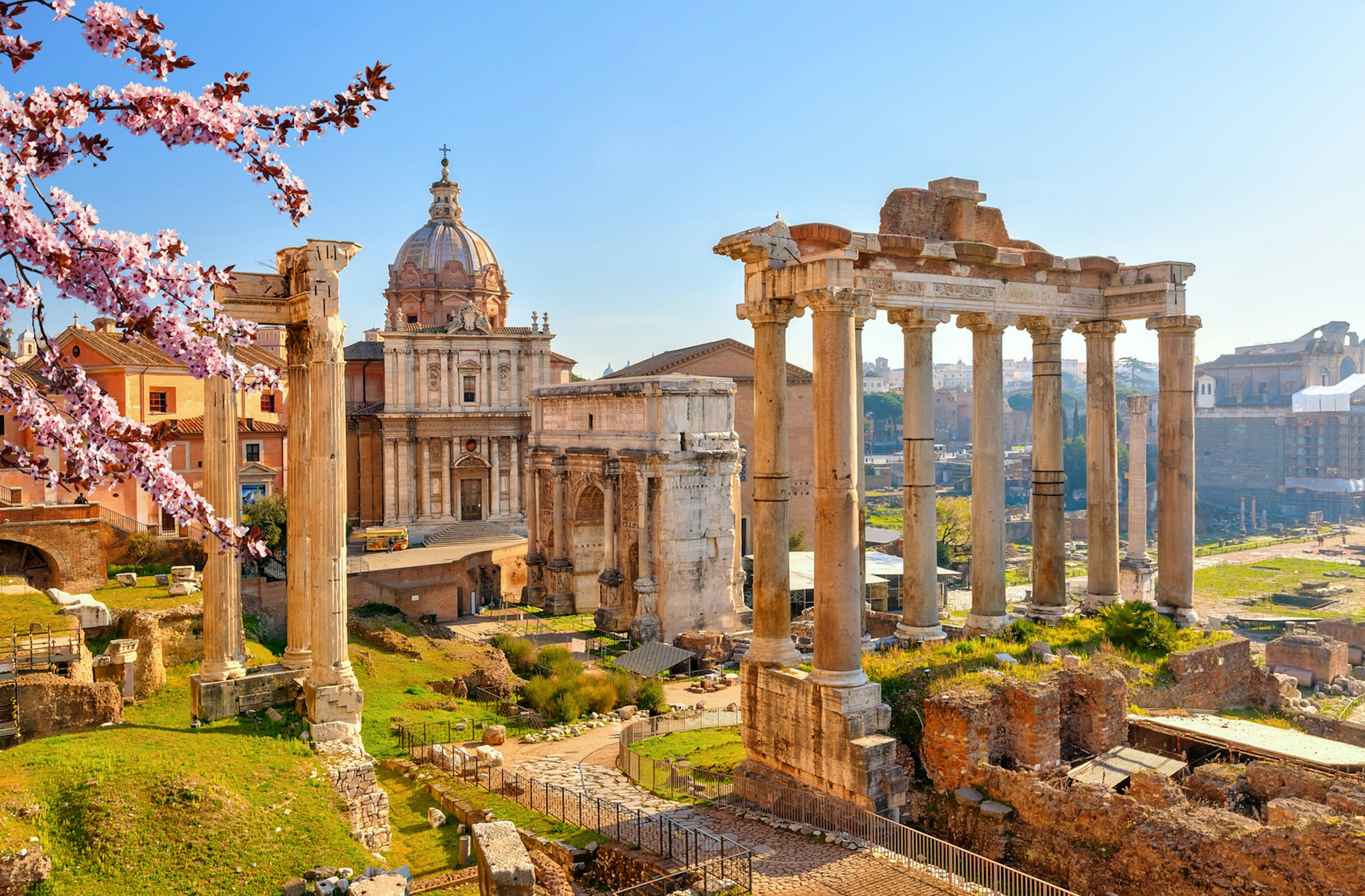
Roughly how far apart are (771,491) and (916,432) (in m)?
3.19

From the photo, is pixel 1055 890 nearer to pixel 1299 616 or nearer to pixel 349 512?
pixel 349 512

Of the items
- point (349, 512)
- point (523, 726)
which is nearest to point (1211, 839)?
point (523, 726)

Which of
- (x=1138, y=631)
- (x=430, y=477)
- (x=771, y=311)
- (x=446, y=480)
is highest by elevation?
(x=771, y=311)

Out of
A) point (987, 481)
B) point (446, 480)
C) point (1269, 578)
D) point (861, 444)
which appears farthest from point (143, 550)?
point (1269, 578)

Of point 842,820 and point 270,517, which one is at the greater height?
point 270,517

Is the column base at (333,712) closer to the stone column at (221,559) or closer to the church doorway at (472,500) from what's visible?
the stone column at (221,559)

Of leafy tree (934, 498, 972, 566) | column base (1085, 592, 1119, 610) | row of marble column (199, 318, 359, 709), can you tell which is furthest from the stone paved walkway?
leafy tree (934, 498, 972, 566)

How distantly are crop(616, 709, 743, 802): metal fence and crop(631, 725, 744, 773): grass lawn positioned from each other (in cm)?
17

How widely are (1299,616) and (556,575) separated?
37.6 meters

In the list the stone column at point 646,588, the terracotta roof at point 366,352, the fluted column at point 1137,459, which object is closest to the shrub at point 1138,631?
the fluted column at point 1137,459

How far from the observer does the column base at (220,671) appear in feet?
48.8

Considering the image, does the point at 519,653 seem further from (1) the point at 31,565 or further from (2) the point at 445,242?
(2) the point at 445,242

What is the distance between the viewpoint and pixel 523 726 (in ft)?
71.4

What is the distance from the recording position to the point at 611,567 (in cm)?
3584
